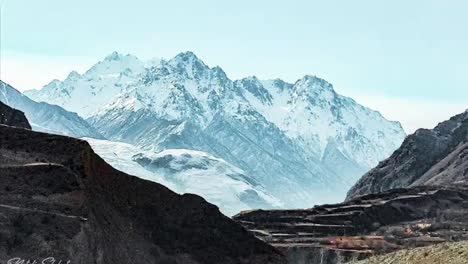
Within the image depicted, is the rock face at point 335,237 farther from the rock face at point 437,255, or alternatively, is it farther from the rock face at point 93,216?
the rock face at point 437,255

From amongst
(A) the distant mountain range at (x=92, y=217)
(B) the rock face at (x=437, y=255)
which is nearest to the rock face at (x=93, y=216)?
(A) the distant mountain range at (x=92, y=217)

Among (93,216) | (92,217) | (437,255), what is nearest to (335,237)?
(93,216)

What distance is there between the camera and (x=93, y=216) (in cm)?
9638

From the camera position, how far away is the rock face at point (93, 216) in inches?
3447

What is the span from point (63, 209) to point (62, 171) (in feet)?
20.0

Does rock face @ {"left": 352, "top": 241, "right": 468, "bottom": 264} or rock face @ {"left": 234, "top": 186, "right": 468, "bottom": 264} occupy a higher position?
rock face @ {"left": 234, "top": 186, "right": 468, "bottom": 264}

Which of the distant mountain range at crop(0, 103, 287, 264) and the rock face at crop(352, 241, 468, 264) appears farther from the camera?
the distant mountain range at crop(0, 103, 287, 264)

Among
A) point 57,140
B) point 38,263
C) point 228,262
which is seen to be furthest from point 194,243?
point 38,263

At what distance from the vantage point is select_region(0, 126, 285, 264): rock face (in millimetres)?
87562

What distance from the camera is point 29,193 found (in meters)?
92.7

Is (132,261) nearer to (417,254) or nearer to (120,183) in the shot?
(120,183)

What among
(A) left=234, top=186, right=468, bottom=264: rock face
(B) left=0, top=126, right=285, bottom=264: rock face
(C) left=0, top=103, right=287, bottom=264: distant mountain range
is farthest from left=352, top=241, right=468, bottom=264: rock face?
(A) left=234, top=186, right=468, bottom=264: rock face

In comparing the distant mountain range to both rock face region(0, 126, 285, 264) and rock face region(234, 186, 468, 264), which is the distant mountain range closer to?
rock face region(0, 126, 285, 264)

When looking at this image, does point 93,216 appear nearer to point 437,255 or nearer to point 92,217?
point 92,217
